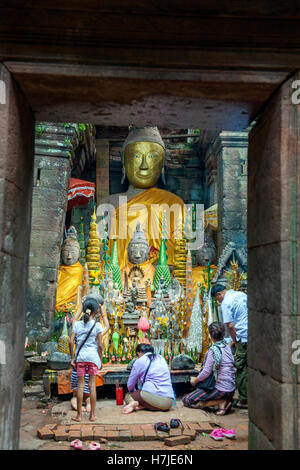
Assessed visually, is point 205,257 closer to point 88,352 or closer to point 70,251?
point 70,251

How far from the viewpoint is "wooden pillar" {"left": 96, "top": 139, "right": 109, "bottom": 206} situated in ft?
42.3

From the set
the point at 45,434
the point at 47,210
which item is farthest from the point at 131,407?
the point at 47,210

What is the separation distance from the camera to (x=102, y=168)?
513 inches

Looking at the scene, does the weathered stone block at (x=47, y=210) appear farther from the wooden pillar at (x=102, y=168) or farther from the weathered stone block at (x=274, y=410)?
the weathered stone block at (x=274, y=410)

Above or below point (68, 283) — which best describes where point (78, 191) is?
above

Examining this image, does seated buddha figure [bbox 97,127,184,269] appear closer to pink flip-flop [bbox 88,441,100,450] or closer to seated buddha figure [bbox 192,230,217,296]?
seated buddha figure [bbox 192,230,217,296]

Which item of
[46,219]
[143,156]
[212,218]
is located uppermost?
[143,156]

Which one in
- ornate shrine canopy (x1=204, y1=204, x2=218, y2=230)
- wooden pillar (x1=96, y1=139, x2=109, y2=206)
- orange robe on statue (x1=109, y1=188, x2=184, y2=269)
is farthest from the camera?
wooden pillar (x1=96, y1=139, x2=109, y2=206)

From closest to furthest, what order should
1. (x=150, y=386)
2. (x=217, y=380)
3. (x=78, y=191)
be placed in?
(x=150, y=386), (x=217, y=380), (x=78, y=191)

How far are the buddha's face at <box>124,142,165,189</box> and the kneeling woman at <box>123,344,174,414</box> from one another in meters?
8.14

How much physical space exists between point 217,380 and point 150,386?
0.76 m

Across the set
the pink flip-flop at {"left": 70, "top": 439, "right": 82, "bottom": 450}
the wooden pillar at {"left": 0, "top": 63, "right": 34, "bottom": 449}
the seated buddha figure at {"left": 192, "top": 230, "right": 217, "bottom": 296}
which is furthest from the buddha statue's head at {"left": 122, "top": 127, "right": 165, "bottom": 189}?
the wooden pillar at {"left": 0, "top": 63, "right": 34, "bottom": 449}

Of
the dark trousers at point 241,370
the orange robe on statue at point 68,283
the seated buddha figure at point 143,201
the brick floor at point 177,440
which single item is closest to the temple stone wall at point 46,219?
the orange robe on statue at point 68,283

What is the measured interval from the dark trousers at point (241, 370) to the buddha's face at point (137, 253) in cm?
451
